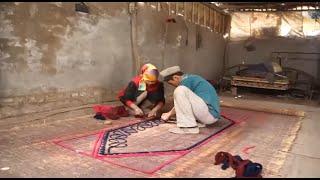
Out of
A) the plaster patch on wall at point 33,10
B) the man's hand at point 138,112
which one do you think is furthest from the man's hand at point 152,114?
the plaster patch on wall at point 33,10

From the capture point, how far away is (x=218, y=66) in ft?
33.2

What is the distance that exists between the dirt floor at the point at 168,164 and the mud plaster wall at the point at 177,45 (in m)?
2.11

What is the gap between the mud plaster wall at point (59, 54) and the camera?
381 cm

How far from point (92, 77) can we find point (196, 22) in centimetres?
430

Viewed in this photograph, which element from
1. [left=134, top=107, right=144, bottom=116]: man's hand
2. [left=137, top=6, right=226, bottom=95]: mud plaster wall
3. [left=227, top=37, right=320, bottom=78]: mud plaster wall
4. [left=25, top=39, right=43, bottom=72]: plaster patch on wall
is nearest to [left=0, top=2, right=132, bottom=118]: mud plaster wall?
[left=25, top=39, right=43, bottom=72]: plaster patch on wall

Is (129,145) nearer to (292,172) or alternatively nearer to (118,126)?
(118,126)

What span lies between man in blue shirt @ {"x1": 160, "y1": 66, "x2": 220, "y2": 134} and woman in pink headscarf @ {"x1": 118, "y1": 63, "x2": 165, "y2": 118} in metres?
0.77

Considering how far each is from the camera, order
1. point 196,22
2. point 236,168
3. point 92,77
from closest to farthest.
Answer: point 236,168, point 92,77, point 196,22

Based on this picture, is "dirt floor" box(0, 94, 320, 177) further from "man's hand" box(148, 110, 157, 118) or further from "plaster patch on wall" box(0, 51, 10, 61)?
"plaster patch on wall" box(0, 51, 10, 61)

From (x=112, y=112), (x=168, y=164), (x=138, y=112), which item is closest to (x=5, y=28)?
(x=112, y=112)

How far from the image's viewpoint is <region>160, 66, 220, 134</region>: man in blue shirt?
12.1ft

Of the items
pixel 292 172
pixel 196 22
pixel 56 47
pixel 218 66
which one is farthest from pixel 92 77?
pixel 218 66

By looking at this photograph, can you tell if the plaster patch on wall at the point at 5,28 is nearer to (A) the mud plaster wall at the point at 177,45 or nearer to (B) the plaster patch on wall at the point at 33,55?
(B) the plaster patch on wall at the point at 33,55

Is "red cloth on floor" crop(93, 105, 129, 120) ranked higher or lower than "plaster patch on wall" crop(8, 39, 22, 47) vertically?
lower
